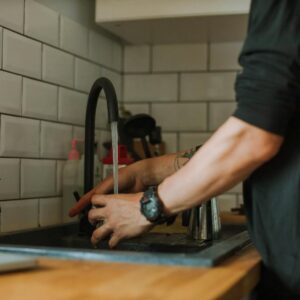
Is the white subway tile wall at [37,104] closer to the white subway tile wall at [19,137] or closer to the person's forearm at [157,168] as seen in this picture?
the white subway tile wall at [19,137]

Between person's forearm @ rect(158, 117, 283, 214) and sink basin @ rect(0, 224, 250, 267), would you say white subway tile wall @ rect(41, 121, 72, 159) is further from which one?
person's forearm @ rect(158, 117, 283, 214)

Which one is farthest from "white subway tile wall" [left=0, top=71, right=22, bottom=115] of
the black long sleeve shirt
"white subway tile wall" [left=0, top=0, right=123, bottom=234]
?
the black long sleeve shirt

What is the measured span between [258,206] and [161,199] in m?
0.16

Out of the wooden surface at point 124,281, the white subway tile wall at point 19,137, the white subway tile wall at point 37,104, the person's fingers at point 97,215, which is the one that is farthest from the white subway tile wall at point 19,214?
the wooden surface at point 124,281

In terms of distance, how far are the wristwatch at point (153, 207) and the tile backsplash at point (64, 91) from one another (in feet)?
1.49

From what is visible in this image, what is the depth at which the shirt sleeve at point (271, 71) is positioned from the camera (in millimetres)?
841

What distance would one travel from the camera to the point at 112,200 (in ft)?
3.64

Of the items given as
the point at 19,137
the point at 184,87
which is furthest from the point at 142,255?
the point at 184,87

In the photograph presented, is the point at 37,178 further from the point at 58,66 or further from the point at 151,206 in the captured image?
the point at 151,206

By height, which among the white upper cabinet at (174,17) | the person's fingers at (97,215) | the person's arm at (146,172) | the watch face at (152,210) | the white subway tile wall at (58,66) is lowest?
the person's fingers at (97,215)

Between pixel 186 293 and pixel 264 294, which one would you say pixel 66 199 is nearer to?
pixel 264 294

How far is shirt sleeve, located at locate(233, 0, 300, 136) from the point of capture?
841mm

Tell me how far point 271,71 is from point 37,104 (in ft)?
2.44

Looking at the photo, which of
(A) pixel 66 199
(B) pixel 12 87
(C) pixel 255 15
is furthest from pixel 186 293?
(A) pixel 66 199
